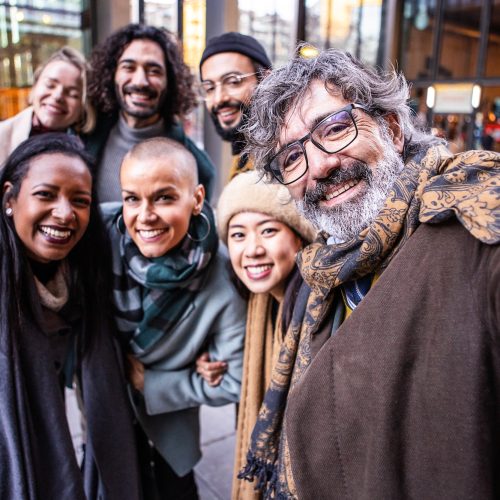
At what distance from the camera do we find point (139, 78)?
9.54 ft

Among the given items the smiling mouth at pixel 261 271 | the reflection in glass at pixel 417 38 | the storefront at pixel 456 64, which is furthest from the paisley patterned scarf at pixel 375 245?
the reflection in glass at pixel 417 38

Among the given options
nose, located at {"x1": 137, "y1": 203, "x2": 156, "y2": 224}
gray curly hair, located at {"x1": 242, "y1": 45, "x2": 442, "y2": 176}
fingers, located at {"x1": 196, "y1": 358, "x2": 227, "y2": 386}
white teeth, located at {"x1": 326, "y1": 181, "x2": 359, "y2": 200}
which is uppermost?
gray curly hair, located at {"x1": 242, "y1": 45, "x2": 442, "y2": 176}

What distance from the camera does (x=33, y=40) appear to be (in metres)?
5.76

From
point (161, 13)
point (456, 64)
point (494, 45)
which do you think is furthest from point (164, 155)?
point (456, 64)

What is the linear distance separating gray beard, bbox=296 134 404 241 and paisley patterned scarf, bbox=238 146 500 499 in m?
0.09

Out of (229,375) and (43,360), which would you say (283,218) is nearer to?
(229,375)

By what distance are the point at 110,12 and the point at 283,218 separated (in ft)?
16.7

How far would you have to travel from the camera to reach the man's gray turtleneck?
2.86 meters

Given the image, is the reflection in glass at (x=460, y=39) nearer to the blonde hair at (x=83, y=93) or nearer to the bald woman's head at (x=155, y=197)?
the blonde hair at (x=83, y=93)

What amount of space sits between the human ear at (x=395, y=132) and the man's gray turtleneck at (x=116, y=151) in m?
1.80

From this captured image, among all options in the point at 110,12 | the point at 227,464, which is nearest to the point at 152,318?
the point at 227,464

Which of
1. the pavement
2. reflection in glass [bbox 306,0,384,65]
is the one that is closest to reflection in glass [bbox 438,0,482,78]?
reflection in glass [bbox 306,0,384,65]

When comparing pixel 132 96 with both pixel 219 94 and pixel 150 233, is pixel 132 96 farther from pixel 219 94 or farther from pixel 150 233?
pixel 150 233

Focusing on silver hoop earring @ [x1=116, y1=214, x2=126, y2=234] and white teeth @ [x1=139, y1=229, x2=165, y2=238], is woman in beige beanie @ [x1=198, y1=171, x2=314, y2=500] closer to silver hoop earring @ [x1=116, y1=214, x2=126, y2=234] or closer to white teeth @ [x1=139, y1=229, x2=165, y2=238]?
white teeth @ [x1=139, y1=229, x2=165, y2=238]
